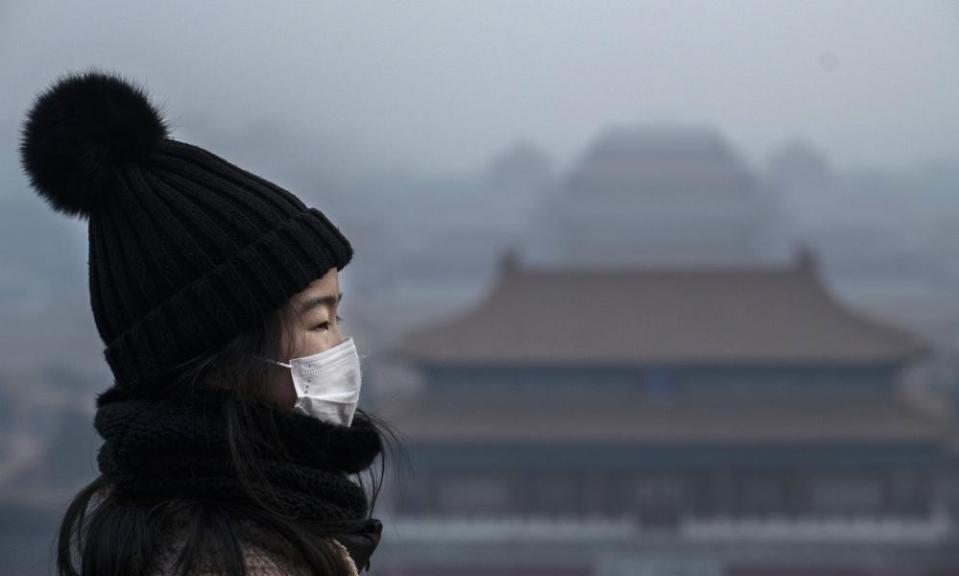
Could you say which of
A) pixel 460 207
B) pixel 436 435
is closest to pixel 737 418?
pixel 436 435

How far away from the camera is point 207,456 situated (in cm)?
120

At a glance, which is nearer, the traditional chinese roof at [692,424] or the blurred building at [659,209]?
the traditional chinese roof at [692,424]

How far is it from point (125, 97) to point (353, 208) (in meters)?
35.5

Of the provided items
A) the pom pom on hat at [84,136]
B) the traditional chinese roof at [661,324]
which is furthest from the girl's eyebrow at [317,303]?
the traditional chinese roof at [661,324]

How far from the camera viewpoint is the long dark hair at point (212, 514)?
1.16m

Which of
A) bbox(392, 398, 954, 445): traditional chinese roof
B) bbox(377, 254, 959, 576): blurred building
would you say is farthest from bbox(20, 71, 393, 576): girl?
bbox(392, 398, 954, 445): traditional chinese roof

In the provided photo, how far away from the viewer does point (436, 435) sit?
18.5m

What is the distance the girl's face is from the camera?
128cm

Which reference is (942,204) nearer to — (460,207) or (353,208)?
(460,207)

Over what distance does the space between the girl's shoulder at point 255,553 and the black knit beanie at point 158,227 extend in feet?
0.48

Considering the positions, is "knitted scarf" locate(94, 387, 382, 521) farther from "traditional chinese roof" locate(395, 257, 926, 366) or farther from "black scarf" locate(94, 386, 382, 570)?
"traditional chinese roof" locate(395, 257, 926, 366)

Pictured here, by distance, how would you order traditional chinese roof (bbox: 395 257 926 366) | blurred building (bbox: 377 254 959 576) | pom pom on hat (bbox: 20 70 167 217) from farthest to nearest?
traditional chinese roof (bbox: 395 257 926 366), blurred building (bbox: 377 254 959 576), pom pom on hat (bbox: 20 70 167 217)

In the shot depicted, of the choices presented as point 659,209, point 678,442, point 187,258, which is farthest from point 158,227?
point 659,209

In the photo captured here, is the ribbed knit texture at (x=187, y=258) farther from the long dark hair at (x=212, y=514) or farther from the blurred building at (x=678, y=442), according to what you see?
the blurred building at (x=678, y=442)
